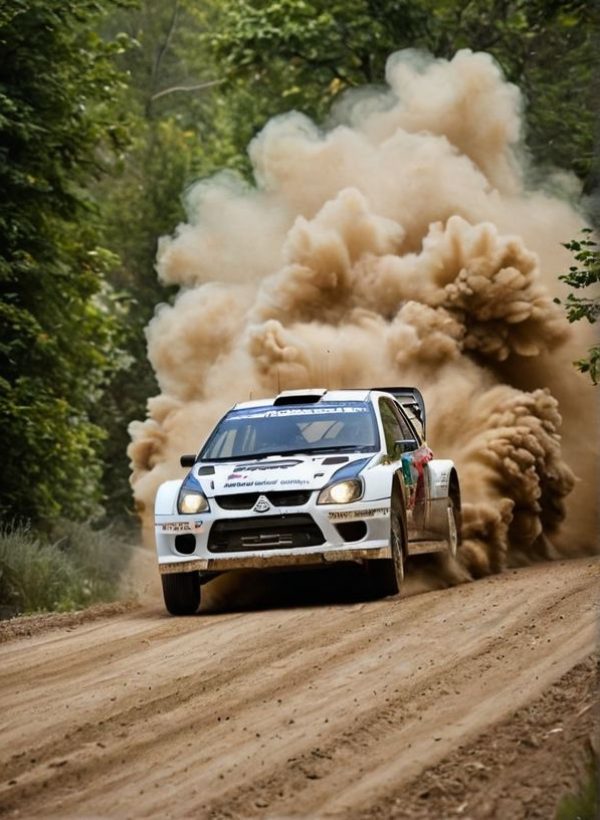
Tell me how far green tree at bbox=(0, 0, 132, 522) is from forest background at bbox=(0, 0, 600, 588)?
0.03m

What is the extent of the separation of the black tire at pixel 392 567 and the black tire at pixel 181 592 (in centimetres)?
143

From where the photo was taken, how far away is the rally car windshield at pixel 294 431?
14.3m

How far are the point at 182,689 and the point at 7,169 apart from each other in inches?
491

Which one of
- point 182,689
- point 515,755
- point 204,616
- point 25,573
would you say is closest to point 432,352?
point 25,573

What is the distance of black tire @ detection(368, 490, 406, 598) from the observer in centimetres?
1351

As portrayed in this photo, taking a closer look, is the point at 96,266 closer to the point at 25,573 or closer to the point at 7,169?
the point at 7,169

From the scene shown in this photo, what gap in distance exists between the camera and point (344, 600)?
13859mm

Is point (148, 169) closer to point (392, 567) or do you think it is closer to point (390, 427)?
point (390, 427)

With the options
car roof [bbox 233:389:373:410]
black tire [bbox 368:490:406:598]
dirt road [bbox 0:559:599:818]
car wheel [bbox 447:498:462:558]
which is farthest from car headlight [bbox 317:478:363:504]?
car wheel [bbox 447:498:462:558]

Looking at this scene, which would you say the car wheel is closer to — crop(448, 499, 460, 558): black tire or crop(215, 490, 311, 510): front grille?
crop(448, 499, 460, 558): black tire

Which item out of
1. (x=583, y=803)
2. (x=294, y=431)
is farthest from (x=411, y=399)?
(x=583, y=803)

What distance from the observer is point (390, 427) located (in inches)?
590

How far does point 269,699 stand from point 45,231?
47.4 feet

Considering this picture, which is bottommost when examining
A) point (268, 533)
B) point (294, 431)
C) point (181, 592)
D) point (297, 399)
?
point (181, 592)
